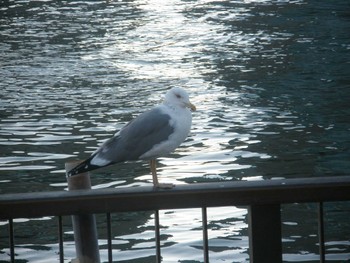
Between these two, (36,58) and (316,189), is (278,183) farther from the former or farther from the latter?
(36,58)

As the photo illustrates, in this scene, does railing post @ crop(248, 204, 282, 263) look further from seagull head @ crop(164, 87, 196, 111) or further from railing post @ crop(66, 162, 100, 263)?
seagull head @ crop(164, 87, 196, 111)

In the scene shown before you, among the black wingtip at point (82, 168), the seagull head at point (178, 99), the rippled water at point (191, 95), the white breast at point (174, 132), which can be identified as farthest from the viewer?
the rippled water at point (191, 95)

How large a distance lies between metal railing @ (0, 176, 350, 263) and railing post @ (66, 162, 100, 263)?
0.45 metres

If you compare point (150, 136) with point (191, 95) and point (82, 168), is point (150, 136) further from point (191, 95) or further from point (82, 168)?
point (191, 95)

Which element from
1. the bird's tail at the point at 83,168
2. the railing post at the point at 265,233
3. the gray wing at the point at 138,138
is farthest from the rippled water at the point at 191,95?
the railing post at the point at 265,233

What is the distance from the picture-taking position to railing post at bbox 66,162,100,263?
11.0 feet

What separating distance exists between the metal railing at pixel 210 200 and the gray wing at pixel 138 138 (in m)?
0.53

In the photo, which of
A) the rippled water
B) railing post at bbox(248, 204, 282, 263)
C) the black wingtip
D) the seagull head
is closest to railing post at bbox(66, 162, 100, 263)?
the black wingtip

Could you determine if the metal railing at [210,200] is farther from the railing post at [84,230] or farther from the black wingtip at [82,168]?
the railing post at [84,230]

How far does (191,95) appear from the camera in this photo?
12.5m

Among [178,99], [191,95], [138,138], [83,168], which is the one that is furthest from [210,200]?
[191,95]

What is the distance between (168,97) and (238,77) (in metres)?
9.82

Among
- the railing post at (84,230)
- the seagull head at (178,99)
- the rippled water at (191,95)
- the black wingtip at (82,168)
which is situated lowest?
the rippled water at (191,95)

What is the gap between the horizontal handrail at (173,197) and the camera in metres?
2.85
